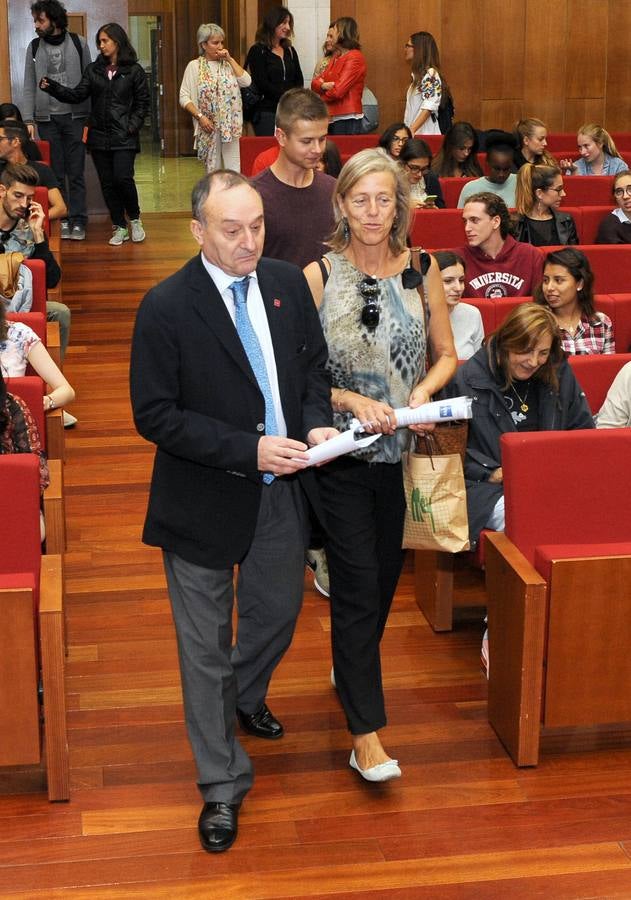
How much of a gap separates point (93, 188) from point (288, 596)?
292 inches

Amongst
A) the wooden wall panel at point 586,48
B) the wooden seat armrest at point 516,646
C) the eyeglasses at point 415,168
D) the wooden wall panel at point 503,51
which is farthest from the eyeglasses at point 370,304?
the wooden wall panel at point 586,48

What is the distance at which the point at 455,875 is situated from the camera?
8.30ft

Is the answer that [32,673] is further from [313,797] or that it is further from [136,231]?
[136,231]

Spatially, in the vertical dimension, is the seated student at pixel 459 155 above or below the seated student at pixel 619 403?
above

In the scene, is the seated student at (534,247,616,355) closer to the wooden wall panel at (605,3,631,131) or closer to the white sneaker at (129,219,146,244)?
the white sneaker at (129,219,146,244)

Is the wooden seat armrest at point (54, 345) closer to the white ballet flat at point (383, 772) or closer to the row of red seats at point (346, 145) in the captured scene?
the white ballet flat at point (383, 772)

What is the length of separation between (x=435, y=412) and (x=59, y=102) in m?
6.59

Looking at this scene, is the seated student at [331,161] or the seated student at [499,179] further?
the seated student at [499,179]

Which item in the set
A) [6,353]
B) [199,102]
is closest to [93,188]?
[199,102]

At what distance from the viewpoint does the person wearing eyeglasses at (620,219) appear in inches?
239

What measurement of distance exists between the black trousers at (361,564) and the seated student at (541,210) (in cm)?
344

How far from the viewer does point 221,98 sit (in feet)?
26.6

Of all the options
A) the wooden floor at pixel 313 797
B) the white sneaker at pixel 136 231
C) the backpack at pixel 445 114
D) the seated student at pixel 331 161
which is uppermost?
the backpack at pixel 445 114

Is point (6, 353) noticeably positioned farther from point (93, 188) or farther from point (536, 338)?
point (93, 188)
